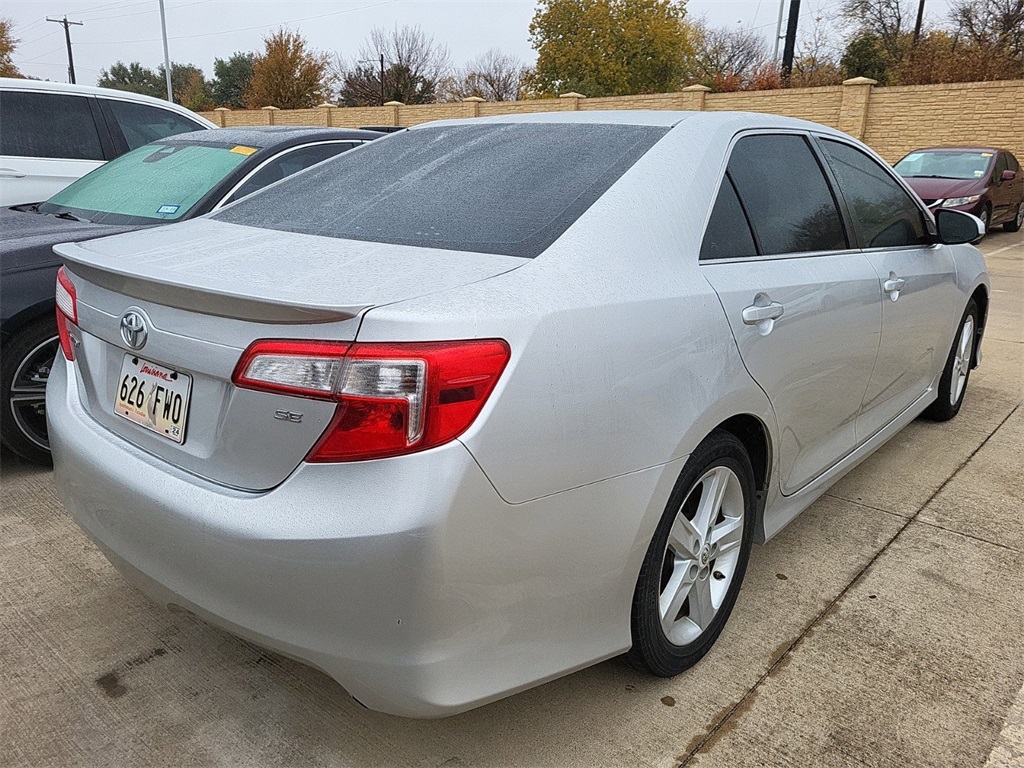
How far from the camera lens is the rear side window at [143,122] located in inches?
223

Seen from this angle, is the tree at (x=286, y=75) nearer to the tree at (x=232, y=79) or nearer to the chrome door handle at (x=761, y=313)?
the tree at (x=232, y=79)

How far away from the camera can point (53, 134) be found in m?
5.46

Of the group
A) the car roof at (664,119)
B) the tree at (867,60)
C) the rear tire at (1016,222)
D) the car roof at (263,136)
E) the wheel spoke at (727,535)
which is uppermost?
the tree at (867,60)

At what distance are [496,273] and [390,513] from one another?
1.84ft

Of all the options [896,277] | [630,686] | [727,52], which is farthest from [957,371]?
[727,52]

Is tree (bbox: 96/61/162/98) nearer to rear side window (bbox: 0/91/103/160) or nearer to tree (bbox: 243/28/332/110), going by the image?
tree (bbox: 243/28/332/110)

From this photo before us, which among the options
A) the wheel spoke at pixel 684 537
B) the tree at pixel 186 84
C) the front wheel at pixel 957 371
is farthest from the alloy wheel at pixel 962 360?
the tree at pixel 186 84

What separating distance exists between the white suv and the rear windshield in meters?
3.50

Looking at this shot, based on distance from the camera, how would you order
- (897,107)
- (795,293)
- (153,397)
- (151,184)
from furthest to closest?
(897,107) < (151,184) < (795,293) < (153,397)

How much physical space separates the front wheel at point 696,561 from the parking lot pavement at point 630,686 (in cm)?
13

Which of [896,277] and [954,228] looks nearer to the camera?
[896,277]

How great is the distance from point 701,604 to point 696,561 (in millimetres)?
160

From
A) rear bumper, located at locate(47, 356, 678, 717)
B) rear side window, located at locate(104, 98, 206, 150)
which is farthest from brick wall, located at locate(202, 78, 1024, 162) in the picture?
rear bumper, located at locate(47, 356, 678, 717)

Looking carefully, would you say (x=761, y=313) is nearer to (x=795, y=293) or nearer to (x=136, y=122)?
(x=795, y=293)
